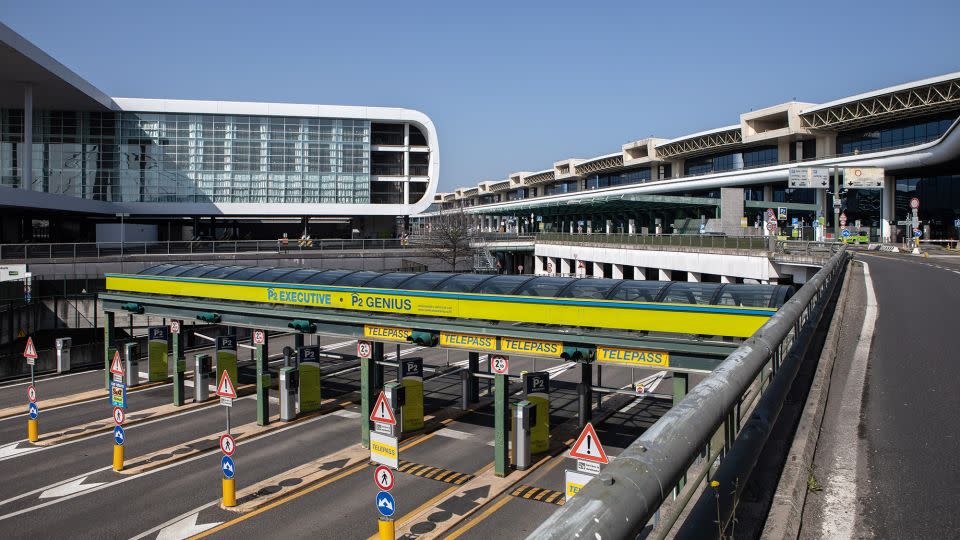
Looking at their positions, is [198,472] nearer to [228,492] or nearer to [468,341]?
[228,492]

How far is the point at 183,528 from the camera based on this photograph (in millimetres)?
14898

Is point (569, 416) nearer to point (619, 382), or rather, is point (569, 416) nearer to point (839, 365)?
point (619, 382)

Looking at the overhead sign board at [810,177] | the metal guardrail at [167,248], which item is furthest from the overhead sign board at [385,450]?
the overhead sign board at [810,177]

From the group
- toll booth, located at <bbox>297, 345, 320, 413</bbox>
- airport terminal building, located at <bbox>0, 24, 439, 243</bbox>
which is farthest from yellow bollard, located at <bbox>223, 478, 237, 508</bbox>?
airport terminal building, located at <bbox>0, 24, 439, 243</bbox>

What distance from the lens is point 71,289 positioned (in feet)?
134

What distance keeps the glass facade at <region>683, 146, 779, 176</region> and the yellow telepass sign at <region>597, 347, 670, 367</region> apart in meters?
73.0

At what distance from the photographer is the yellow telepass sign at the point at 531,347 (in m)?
16.9

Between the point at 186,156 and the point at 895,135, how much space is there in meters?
74.8

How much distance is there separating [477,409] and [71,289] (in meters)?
29.7

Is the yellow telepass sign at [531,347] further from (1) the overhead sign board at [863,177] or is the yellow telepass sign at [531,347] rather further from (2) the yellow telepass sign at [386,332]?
(1) the overhead sign board at [863,177]

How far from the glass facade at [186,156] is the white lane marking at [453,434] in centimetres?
6028

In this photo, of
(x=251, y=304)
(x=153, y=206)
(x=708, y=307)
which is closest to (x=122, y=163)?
(x=153, y=206)

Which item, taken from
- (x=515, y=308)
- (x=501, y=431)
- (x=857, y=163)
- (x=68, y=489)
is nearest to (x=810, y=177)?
(x=857, y=163)

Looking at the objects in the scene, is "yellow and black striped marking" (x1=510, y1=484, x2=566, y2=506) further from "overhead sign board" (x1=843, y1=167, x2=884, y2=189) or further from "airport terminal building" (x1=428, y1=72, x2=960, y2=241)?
"overhead sign board" (x1=843, y1=167, x2=884, y2=189)
